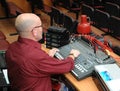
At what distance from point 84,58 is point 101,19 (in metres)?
2.58

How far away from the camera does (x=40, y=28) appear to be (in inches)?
71.1

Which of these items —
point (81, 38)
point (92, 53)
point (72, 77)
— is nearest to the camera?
point (72, 77)

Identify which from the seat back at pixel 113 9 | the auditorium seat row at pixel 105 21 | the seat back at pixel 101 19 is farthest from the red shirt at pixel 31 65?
the seat back at pixel 113 9

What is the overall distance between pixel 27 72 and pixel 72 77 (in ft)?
1.10

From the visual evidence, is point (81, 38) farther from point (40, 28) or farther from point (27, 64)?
point (27, 64)

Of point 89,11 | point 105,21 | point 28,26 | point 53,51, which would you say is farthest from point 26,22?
point 89,11

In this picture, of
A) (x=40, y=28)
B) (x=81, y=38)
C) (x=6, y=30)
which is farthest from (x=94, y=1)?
(x=40, y=28)

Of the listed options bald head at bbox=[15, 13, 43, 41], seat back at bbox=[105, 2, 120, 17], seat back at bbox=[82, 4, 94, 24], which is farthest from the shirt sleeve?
seat back at bbox=[105, 2, 120, 17]

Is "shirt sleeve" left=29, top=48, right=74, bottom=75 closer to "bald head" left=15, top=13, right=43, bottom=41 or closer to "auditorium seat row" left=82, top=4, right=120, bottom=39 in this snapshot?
"bald head" left=15, top=13, right=43, bottom=41

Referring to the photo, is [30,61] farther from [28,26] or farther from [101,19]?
[101,19]

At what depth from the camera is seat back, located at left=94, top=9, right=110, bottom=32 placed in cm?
427

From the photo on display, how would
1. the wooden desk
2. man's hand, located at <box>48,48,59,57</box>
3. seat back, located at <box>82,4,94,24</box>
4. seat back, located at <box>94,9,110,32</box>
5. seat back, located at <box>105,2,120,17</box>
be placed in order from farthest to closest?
seat back, located at <box>105,2,120,17</box>
seat back, located at <box>82,4,94,24</box>
seat back, located at <box>94,9,110,32</box>
man's hand, located at <box>48,48,59,57</box>
the wooden desk

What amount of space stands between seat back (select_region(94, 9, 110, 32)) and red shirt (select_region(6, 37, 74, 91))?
8.43ft

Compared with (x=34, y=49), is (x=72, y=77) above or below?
below
